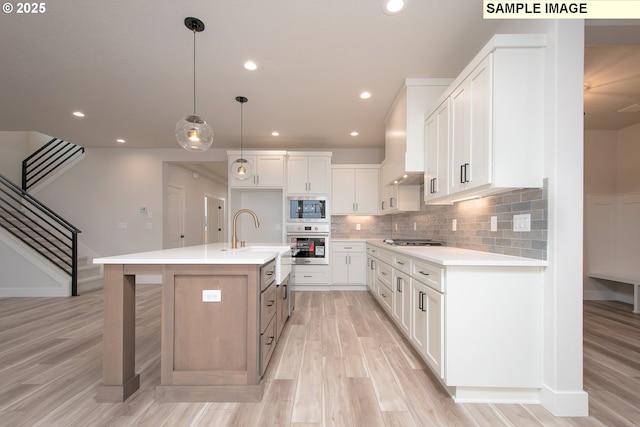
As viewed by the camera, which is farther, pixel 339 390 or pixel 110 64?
pixel 110 64

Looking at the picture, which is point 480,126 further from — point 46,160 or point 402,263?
point 46,160

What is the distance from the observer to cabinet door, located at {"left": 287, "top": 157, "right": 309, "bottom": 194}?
488cm

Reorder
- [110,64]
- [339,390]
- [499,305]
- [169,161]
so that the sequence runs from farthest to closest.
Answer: [169,161] < [110,64] < [339,390] < [499,305]

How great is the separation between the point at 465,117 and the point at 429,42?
0.76 metres

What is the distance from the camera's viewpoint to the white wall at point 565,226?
5.32ft

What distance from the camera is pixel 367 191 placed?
5.09 meters

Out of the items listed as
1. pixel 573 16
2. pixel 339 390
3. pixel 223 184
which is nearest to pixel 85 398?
pixel 339 390

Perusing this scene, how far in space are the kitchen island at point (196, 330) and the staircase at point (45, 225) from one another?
375 centimetres

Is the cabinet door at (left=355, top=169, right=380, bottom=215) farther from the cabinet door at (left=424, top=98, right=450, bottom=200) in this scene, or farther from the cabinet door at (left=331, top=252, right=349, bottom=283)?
the cabinet door at (left=424, top=98, right=450, bottom=200)

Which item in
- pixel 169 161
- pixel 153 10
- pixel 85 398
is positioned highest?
pixel 153 10

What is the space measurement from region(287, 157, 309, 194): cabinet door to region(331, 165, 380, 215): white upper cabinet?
1.77ft

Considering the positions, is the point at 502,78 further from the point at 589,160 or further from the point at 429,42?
the point at 589,160

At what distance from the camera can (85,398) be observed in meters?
1.77

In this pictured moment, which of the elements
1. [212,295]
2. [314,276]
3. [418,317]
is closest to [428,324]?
[418,317]
